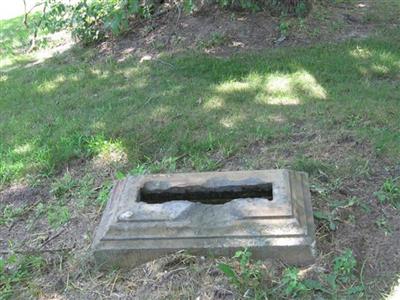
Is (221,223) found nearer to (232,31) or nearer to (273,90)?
(273,90)

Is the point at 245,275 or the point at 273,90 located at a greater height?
the point at 245,275

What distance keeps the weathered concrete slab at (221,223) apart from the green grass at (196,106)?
0.82 metres

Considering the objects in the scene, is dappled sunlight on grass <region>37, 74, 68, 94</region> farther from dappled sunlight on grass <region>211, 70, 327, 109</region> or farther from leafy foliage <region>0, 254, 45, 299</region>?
leafy foliage <region>0, 254, 45, 299</region>

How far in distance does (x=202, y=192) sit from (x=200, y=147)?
3.26 ft

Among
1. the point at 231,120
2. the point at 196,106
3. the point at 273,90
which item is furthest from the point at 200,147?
the point at 273,90

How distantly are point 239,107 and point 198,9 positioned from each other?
239 centimetres

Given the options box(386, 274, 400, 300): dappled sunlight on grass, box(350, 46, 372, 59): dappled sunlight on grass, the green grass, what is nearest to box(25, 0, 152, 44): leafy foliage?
the green grass

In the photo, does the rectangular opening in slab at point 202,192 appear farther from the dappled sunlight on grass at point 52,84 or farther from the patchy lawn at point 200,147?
the dappled sunlight on grass at point 52,84

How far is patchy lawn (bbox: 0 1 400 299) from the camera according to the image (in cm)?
292

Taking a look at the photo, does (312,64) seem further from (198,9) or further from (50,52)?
(50,52)

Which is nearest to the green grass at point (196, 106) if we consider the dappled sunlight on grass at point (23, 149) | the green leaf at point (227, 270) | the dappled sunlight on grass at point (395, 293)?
the dappled sunlight on grass at point (23, 149)

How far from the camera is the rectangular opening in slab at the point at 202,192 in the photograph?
129 inches

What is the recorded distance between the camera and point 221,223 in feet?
9.55

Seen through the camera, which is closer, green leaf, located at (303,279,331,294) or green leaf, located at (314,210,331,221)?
green leaf, located at (303,279,331,294)
